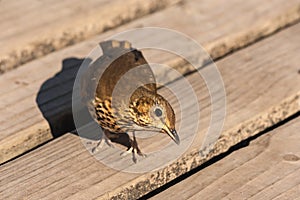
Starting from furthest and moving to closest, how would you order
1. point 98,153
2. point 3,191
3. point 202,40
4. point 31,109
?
point 202,40 → point 31,109 → point 98,153 → point 3,191

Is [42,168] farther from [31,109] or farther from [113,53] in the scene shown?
[113,53]

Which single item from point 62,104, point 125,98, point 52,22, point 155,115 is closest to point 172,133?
point 155,115

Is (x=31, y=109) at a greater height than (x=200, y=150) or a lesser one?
greater

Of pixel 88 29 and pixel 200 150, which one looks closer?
pixel 200 150

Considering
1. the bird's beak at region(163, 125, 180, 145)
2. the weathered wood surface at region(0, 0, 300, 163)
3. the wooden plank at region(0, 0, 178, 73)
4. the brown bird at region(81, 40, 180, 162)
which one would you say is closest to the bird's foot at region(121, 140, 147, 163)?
the brown bird at region(81, 40, 180, 162)

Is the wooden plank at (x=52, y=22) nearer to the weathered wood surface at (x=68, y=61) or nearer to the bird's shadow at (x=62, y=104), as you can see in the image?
the weathered wood surface at (x=68, y=61)

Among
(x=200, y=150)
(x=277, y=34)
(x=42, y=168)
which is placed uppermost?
(x=277, y=34)

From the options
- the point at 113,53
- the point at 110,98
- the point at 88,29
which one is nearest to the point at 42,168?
the point at 110,98

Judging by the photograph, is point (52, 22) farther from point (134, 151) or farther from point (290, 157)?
point (290, 157)
